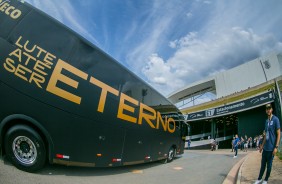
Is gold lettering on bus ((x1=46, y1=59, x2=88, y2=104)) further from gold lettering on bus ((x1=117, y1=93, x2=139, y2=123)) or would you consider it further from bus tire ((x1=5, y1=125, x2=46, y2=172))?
gold lettering on bus ((x1=117, y1=93, x2=139, y2=123))

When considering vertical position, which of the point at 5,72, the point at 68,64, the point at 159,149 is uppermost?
the point at 68,64

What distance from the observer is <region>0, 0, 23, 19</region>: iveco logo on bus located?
463 centimetres

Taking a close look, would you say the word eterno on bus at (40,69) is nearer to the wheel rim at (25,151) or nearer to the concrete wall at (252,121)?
the wheel rim at (25,151)

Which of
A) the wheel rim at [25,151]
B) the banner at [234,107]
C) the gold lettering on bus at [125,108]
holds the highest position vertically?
the banner at [234,107]

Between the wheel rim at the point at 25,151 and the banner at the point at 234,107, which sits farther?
the banner at the point at 234,107

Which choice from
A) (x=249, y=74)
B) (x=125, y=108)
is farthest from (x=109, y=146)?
(x=249, y=74)

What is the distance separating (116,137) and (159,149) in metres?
3.44

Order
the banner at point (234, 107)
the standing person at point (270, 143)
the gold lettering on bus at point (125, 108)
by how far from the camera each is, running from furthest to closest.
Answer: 1. the banner at point (234, 107)
2. the gold lettering on bus at point (125, 108)
3. the standing person at point (270, 143)

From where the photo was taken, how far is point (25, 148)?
4.78 meters

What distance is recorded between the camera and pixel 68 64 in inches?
192

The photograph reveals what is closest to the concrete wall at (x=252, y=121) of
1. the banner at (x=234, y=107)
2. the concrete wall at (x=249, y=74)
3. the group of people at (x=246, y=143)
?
the group of people at (x=246, y=143)

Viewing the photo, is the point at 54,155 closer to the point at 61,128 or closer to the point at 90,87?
the point at 61,128

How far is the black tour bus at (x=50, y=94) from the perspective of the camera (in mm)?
4555

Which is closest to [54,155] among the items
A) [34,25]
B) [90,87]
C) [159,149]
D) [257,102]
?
[90,87]
